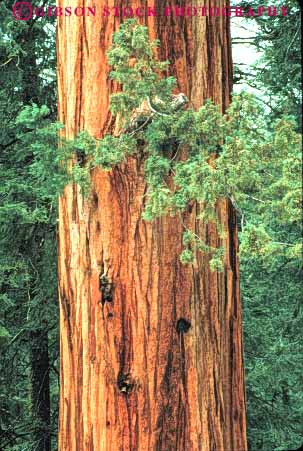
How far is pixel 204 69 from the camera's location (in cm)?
337

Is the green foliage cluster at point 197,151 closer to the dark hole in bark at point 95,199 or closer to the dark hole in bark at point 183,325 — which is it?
the dark hole in bark at point 95,199

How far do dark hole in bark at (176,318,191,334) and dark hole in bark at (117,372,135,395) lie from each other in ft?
0.97

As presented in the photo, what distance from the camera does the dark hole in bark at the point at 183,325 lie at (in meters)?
3.27

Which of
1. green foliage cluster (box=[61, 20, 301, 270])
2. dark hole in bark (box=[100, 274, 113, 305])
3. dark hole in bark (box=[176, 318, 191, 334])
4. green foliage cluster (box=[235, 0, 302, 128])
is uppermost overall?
green foliage cluster (box=[235, 0, 302, 128])

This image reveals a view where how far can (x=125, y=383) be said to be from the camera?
325 centimetres

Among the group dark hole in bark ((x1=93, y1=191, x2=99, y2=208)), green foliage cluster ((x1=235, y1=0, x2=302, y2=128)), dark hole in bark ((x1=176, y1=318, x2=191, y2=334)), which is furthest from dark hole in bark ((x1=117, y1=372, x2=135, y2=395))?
green foliage cluster ((x1=235, y1=0, x2=302, y2=128))

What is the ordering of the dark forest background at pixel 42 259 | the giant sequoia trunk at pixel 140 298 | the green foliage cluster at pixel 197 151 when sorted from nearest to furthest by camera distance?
1. the green foliage cluster at pixel 197 151
2. the giant sequoia trunk at pixel 140 298
3. the dark forest background at pixel 42 259

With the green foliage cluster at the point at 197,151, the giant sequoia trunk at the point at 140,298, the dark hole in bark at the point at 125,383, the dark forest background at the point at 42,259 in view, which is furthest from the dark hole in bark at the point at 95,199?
the dark forest background at the point at 42,259

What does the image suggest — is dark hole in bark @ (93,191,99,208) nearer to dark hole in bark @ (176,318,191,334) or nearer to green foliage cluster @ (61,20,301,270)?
green foliage cluster @ (61,20,301,270)

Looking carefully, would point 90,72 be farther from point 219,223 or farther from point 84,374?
point 84,374

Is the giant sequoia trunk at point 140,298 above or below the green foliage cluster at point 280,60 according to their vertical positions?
below

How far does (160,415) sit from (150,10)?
1.76 meters

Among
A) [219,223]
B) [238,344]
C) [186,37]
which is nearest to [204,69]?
[186,37]

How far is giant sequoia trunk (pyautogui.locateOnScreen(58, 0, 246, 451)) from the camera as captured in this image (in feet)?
10.6
